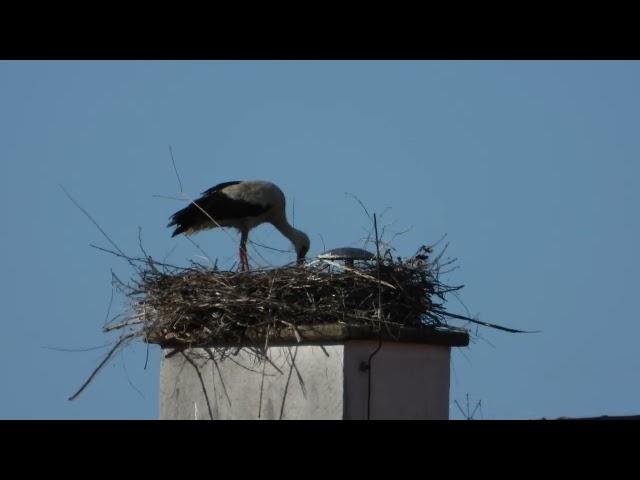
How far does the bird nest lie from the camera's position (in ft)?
24.3

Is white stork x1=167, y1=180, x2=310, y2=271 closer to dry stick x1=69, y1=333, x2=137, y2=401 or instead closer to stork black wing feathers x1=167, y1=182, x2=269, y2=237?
stork black wing feathers x1=167, y1=182, x2=269, y2=237

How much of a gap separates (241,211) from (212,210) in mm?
308

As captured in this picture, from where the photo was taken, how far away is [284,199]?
1262 cm

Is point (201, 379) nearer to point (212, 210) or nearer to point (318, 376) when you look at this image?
point (318, 376)

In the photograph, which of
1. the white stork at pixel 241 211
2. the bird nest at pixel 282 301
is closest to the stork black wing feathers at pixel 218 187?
the white stork at pixel 241 211

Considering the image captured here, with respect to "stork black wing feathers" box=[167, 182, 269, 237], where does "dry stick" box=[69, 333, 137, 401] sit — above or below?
below

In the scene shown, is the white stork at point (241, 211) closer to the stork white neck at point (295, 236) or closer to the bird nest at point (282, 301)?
the stork white neck at point (295, 236)

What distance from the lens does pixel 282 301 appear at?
750 centimetres

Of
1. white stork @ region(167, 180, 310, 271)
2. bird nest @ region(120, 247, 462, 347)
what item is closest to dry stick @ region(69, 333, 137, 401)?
bird nest @ region(120, 247, 462, 347)

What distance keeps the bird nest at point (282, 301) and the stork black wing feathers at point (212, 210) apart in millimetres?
3729

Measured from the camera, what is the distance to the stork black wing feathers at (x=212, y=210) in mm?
11992
